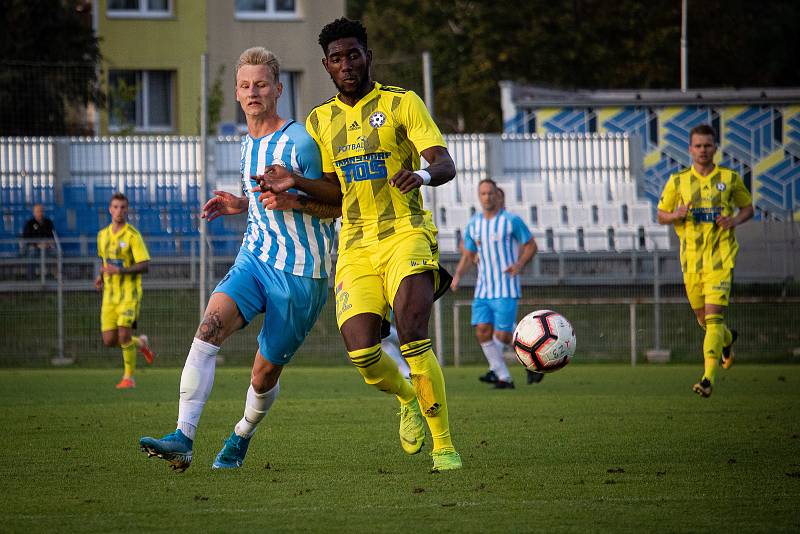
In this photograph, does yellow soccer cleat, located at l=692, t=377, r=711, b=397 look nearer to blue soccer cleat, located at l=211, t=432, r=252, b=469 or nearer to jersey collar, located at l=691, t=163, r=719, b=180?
jersey collar, located at l=691, t=163, r=719, b=180

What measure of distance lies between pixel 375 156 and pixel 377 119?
0.21 m

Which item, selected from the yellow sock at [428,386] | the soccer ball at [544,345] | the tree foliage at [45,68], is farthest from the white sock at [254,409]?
the tree foliage at [45,68]

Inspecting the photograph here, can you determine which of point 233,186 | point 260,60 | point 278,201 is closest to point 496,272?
point 260,60

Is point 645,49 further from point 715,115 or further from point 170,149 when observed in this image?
point 170,149

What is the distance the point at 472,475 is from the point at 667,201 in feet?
19.3

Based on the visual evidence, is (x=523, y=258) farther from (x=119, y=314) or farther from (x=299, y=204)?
(x=299, y=204)

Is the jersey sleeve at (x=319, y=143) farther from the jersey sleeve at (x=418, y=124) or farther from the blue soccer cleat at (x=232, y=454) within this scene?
the blue soccer cleat at (x=232, y=454)

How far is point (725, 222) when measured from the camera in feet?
39.1

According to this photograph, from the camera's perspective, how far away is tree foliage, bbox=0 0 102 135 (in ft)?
73.2

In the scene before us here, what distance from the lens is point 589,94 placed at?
1252 inches

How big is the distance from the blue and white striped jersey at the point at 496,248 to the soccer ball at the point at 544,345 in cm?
522

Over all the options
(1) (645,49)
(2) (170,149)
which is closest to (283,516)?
(2) (170,149)

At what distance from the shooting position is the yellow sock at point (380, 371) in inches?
287

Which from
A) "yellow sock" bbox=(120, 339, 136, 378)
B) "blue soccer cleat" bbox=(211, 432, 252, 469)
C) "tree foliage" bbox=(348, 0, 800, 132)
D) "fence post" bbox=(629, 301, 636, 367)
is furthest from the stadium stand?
"tree foliage" bbox=(348, 0, 800, 132)
